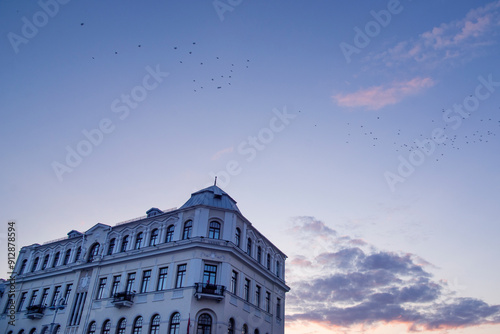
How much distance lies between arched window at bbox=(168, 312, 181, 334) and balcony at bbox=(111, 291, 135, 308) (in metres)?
5.53

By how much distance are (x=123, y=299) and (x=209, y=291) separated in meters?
9.28

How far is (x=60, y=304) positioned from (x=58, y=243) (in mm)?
9389

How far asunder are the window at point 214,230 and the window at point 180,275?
390 cm

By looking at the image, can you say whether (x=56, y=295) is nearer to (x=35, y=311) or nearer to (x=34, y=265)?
(x=35, y=311)

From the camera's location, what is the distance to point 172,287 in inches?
1447

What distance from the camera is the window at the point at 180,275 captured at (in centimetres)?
3682

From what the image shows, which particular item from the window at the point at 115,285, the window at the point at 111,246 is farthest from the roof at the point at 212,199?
the window at the point at 115,285

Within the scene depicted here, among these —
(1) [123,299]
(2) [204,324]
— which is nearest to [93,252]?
(1) [123,299]

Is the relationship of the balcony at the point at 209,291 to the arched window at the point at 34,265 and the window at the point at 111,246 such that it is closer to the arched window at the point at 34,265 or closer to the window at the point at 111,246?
the window at the point at 111,246

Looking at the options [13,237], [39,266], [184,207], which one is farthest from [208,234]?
[39,266]

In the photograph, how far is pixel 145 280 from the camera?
1560 inches

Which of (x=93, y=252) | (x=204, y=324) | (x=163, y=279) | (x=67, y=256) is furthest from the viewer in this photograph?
(x=67, y=256)

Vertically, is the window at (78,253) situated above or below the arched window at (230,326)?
above

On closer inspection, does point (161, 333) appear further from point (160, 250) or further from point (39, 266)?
point (39, 266)
